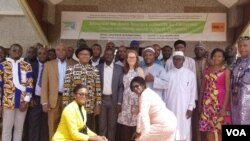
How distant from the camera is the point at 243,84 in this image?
6293 millimetres

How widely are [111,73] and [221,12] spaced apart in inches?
152

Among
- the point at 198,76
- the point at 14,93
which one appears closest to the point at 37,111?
the point at 14,93

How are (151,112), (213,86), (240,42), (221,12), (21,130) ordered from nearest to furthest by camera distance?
(151,112)
(240,42)
(213,86)
(21,130)
(221,12)

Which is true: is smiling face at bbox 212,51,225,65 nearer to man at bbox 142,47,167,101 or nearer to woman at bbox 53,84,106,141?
man at bbox 142,47,167,101

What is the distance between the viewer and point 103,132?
7.13 m

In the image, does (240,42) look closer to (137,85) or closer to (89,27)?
(137,85)

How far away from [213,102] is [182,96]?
1.85 feet

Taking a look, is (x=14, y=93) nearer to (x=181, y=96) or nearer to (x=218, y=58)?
(x=181, y=96)

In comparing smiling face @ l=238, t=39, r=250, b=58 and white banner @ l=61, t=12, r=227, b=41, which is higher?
white banner @ l=61, t=12, r=227, b=41

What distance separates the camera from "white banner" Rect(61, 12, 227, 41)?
976cm

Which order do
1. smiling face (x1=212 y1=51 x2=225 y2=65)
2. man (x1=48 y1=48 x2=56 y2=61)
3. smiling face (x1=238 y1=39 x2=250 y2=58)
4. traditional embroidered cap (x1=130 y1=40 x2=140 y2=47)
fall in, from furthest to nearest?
traditional embroidered cap (x1=130 y1=40 x2=140 y2=47) < man (x1=48 y1=48 x2=56 y2=61) < smiling face (x1=212 y1=51 x2=225 y2=65) < smiling face (x1=238 y1=39 x2=250 y2=58)

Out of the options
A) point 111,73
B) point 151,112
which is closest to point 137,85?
point 151,112

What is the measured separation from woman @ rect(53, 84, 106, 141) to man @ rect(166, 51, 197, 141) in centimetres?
184

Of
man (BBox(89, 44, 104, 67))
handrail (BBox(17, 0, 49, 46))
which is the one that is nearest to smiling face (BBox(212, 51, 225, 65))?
man (BBox(89, 44, 104, 67))
